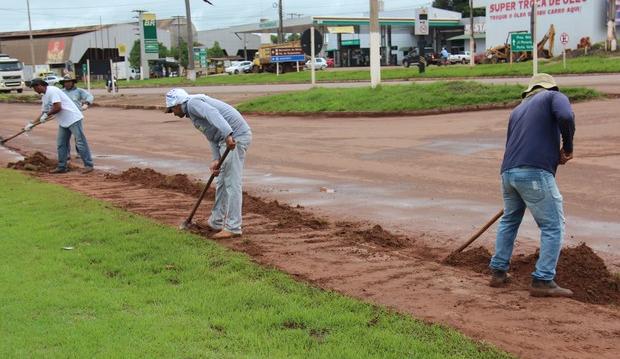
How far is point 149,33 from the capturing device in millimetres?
77562

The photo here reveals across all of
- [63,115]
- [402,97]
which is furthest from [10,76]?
[63,115]

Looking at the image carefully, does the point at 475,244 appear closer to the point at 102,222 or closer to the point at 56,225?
the point at 102,222

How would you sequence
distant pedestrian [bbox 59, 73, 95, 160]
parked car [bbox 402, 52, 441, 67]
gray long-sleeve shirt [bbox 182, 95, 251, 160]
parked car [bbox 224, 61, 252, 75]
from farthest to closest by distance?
1. parked car [bbox 224, 61, 252, 75]
2. parked car [bbox 402, 52, 441, 67]
3. distant pedestrian [bbox 59, 73, 95, 160]
4. gray long-sleeve shirt [bbox 182, 95, 251, 160]

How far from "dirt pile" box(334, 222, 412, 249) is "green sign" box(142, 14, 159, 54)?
239 feet

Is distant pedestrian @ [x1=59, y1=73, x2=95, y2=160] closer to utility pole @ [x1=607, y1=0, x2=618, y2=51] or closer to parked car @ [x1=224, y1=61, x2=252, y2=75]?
utility pole @ [x1=607, y1=0, x2=618, y2=51]

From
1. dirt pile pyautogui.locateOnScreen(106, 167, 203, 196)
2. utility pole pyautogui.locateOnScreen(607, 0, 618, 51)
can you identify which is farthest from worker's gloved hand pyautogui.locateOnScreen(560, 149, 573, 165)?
utility pole pyautogui.locateOnScreen(607, 0, 618, 51)

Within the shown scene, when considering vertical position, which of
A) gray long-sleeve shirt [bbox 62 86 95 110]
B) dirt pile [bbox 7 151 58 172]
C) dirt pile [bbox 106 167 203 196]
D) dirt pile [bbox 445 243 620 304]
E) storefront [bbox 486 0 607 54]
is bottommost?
dirt pile [bbox 445 243 620 304]

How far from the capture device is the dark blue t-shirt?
5.21 meters

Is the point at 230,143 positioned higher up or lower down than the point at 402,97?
lower down

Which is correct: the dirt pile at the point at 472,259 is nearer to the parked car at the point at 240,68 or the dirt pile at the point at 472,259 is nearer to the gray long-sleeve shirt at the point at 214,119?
the gray long-sleeve shirt at the point at 214,119

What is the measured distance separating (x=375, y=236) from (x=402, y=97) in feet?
47.6

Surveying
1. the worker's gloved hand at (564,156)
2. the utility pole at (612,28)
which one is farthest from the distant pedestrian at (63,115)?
the utility pole at (612,28)

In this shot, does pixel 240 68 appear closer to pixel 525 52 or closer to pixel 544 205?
pixel 525 52

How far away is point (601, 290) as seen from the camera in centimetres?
561
